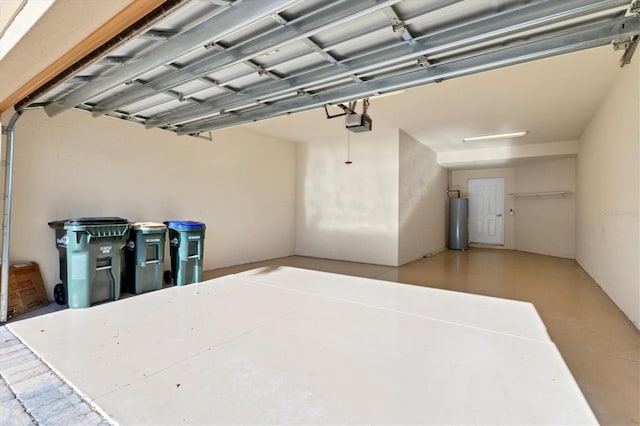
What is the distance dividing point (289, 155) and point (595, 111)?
5954mm

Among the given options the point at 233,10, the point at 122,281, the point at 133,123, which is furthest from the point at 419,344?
the point at 133,123

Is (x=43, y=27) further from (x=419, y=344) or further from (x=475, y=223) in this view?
(x=475, y=223)

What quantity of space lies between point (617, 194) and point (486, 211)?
250 inches

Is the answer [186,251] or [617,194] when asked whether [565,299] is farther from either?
[186,251]

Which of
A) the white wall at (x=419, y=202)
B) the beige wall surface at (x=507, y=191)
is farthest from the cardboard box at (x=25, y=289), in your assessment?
the beige wall surface at (x=507, y=191)

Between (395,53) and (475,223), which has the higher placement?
(395,53)

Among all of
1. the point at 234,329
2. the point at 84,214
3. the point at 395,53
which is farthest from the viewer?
the point at 84,214

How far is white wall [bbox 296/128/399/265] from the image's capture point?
664 cm

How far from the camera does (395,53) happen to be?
2568 mm

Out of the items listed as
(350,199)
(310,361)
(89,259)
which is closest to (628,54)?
(310,361)

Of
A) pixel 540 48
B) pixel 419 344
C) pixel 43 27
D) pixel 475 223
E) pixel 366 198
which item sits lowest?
pixel 419 344

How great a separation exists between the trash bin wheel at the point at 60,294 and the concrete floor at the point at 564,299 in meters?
1.87

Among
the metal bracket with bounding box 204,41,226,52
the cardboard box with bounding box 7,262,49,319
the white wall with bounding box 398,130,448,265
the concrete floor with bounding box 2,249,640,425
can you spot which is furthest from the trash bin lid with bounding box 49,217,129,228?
the white wall with bounding box 398,130,448,265

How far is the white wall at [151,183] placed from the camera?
12.3 feet
